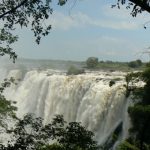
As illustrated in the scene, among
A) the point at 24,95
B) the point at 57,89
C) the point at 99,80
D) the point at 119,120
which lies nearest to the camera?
the point at 119,120

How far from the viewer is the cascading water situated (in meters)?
28.6

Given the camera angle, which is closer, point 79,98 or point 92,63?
point 79,98

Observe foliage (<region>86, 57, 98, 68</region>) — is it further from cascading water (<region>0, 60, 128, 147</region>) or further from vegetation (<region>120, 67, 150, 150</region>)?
vegetation (<region>120, 67, 150, 150</region>)

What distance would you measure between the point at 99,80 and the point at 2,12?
25.5 meters

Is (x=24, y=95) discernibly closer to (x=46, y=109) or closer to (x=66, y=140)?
(x=46, y=109)

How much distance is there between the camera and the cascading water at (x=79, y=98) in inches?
1125

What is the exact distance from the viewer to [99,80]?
34.1 m

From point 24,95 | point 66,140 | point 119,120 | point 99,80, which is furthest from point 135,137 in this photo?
point 24,95

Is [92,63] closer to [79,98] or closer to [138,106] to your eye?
[79,98]

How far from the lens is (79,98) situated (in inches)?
1380

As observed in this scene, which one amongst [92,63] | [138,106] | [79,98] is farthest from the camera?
[92,63]

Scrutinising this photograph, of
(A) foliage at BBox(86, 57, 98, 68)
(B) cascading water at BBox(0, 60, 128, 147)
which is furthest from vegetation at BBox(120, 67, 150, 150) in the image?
(A) foliage at BBox(86, 57, 98, 68)

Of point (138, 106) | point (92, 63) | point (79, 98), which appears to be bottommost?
point (79, 98)

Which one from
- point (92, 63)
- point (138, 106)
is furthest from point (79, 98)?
point (92, 63)
